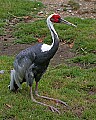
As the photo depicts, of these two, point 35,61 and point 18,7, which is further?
point 18,7

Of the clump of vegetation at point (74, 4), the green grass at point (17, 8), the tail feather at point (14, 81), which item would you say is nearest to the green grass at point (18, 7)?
the green grass at point (17, 8)

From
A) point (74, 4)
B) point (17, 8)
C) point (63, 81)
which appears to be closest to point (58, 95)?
point (63, 81)

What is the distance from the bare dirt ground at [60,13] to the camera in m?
9.14

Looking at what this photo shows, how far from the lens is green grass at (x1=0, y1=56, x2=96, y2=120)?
6.14m

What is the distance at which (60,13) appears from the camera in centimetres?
1233

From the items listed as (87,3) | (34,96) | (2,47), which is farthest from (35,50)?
(87,3)

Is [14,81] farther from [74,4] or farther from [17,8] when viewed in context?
[74,4]

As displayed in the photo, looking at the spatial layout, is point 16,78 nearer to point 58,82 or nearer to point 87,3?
point 58,82

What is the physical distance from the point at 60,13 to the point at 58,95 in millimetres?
5817

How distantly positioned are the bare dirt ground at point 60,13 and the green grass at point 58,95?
81 cm

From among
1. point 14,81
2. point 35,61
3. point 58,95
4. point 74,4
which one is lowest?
point 74,4

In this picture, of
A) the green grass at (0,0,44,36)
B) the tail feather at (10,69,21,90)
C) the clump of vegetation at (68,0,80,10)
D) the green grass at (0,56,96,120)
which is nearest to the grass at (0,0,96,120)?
the green grass at (0,56,96,120)

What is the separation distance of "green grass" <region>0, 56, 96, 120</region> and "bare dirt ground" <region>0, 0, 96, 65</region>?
0.81 meters

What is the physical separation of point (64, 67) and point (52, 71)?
14.8 inches
